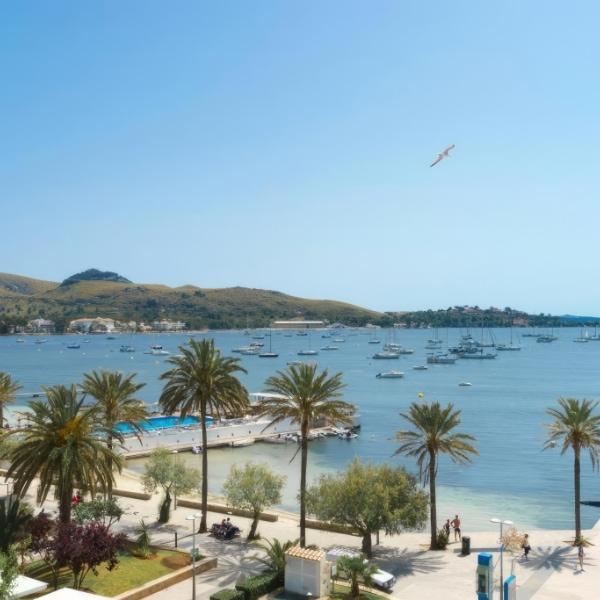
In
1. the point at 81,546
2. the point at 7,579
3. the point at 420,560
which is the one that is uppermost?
the point at 7,579

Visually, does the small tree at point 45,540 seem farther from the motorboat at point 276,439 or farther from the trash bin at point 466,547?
the motorboat at point 276,439

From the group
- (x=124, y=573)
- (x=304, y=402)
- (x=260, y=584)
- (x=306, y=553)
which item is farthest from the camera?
(x=304, y=402)

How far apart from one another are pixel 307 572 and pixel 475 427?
202 ft

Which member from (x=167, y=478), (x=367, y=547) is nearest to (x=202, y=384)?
(x=167, y=478)

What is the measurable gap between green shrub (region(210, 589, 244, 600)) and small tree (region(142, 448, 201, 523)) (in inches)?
419

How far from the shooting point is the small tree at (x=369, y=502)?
24031 millimetres

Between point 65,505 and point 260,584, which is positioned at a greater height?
point 65,505

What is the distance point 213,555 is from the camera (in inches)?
931

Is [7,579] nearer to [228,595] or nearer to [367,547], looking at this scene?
[228,595]

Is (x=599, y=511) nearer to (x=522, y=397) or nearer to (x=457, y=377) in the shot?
(x=522, y=397)

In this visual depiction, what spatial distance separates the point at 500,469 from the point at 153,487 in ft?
117

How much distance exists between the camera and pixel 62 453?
19859 mm

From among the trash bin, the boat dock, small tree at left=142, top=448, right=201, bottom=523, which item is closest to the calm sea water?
the boat dock

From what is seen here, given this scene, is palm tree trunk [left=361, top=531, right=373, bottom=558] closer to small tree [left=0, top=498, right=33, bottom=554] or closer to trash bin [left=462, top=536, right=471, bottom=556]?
A: trash bin [left=462, top=536, right=471, bottom=556]
